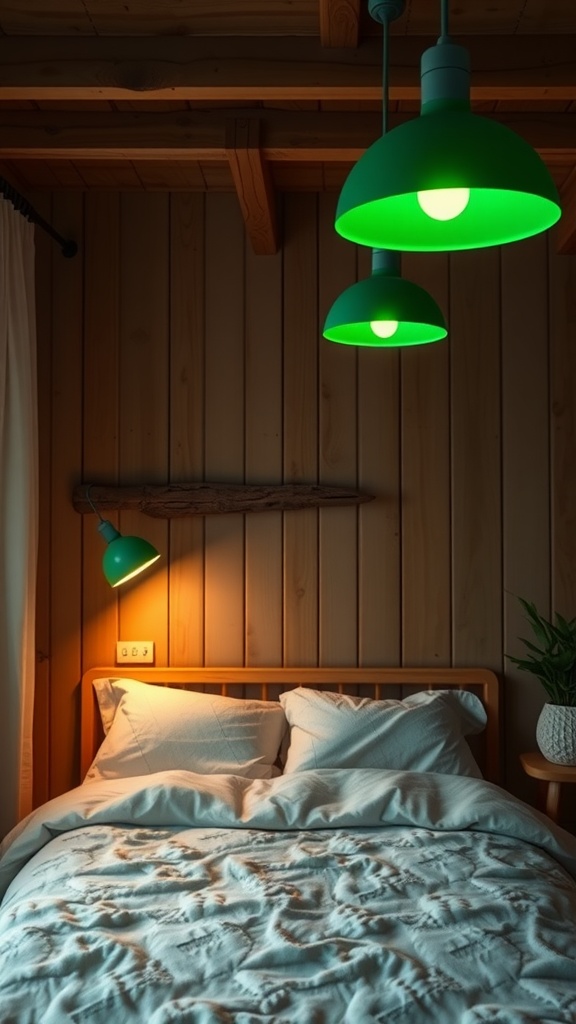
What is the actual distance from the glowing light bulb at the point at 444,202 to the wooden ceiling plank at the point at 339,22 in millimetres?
1042

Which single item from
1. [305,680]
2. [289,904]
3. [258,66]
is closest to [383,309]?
[258,66]

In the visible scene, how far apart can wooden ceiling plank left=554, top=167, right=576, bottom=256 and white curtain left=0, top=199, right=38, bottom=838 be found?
70.2 inches

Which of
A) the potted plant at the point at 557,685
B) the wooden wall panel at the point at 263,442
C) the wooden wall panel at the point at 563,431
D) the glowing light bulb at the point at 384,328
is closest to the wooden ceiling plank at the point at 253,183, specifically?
the wooden wall panel at the point at 263,442

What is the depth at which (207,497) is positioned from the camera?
3.47 metres

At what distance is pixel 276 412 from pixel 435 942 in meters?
2.03

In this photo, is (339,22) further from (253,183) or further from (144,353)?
(144,353)

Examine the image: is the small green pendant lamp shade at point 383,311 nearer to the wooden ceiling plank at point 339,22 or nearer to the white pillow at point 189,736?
the wooden ceiling plank at point 339,22

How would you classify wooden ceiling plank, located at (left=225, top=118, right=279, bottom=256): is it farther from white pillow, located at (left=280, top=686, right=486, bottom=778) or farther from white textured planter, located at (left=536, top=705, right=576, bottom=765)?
white textured planter, located at (left=536, top=705, right=576, bottom=765)

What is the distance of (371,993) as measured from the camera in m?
1.73

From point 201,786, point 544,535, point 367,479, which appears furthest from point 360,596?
point 201,786

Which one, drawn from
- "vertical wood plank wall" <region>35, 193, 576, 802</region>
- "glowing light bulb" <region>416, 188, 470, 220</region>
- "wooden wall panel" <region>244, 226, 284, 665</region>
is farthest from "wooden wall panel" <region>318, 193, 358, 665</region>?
"glowing light bulb" <region>416, 188, 470, 220</region>

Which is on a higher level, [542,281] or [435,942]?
[542,281]

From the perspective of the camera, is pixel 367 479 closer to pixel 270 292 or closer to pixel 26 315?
pixel 270 292

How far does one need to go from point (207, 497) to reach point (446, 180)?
87.6 inches
